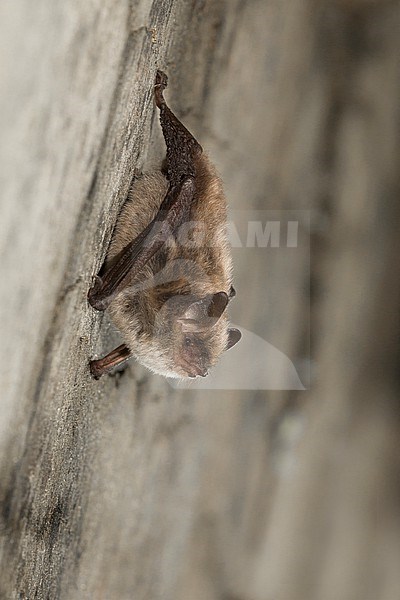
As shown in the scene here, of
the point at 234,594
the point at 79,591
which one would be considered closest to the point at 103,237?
the point at 79,591

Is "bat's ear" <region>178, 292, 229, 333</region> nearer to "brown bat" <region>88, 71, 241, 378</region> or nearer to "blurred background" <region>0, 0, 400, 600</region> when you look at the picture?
"brown bat" <region>88, 71, 241, 378</region>

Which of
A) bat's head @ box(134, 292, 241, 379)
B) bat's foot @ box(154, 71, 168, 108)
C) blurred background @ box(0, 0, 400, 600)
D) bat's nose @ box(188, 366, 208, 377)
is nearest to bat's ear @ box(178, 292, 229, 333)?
bat's head @ box(134, 292, 241, 379)

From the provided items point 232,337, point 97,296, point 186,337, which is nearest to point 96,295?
point 97,296

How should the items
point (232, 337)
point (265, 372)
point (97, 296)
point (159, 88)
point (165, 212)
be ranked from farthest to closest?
point (265, 372) → point (232, 337) → point (159, 88) → point (165, 212) → point (97, 296)

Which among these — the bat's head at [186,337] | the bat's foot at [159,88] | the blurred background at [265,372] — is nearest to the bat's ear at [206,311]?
the bat's head at [186,337]

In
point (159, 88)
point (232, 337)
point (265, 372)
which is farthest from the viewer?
point (265, 372)

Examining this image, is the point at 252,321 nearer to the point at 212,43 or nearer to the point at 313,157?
the point at 313,157

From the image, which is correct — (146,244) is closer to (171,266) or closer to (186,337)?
(171,266)
